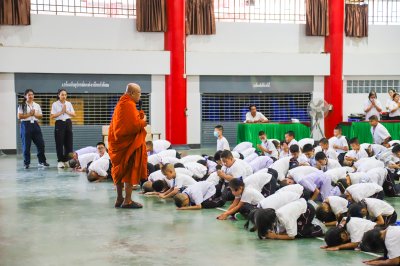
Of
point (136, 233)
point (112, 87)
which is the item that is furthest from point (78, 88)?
point (136, 233)

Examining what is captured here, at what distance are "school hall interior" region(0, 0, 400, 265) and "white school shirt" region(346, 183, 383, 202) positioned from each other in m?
0.03

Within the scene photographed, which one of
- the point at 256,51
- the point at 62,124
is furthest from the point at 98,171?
the point at 256,51

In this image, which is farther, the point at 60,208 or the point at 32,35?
the point at 32,35

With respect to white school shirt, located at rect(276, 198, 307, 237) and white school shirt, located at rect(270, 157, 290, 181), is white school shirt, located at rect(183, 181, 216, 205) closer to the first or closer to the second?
white school shirt, located at rect(270, 157, 290, 181)

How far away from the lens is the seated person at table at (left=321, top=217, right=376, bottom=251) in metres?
5.98

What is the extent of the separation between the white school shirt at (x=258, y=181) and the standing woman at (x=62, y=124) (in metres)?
5.88

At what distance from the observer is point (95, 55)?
56.0ft

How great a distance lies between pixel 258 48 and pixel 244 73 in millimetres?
870

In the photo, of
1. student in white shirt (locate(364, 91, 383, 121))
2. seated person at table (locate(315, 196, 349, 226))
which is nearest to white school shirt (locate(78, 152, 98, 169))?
seated person at table (locate(315, 196, 349, 226))

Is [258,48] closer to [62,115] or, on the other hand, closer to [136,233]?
[62,115]

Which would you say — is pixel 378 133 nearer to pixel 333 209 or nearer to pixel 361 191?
pixel 361 191

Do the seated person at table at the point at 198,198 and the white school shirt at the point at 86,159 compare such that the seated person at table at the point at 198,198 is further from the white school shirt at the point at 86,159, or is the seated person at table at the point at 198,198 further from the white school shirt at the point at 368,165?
the white school shirt at the point at 86,159

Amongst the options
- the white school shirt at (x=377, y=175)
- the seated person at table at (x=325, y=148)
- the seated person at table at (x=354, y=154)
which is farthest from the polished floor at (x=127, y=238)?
the seated person at table at (x=325, y=148)

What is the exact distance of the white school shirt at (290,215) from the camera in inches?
256
